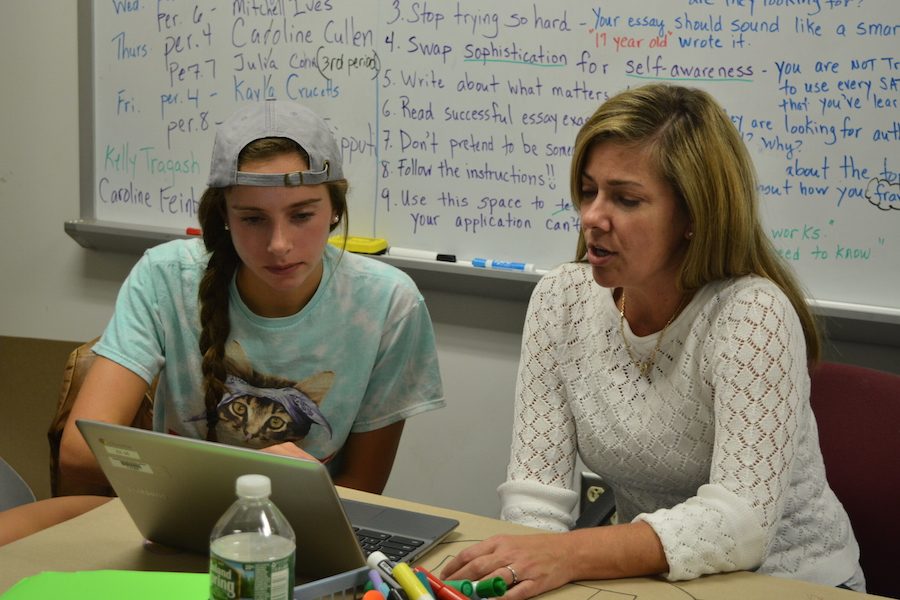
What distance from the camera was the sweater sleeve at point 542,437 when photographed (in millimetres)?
1516

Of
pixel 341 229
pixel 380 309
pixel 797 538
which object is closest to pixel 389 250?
pixel 341 229

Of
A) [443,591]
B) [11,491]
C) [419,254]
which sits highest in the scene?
[419,254]

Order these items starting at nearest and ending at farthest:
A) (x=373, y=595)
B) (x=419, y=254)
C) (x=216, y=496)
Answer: (x=373, y=595) < (x=216, y=496) < (x=419, y=254)

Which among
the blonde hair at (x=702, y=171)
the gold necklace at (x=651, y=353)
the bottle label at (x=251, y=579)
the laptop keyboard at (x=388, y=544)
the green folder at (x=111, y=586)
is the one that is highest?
the blonde hair at (x=702, y=171)

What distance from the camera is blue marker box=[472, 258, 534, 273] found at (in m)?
2.39

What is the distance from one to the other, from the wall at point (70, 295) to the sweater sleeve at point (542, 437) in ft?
2.74

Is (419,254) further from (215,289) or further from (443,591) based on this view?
(443,591)

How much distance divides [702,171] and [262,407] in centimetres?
85

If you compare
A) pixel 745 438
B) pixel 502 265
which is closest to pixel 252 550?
pixel 745 438

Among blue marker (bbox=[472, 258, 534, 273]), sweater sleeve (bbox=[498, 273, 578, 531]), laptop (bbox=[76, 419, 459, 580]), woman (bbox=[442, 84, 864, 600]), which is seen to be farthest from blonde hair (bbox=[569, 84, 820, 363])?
blue marker (bbox=[472, 258, 534, 273])

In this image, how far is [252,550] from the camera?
0.92 m

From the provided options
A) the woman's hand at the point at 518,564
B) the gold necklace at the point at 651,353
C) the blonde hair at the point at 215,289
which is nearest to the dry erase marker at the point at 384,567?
the woman's hand at the point at 518,564

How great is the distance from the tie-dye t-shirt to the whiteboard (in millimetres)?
710

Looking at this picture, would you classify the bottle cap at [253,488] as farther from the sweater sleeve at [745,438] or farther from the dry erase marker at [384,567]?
the sweater sleeve at [745,438]
